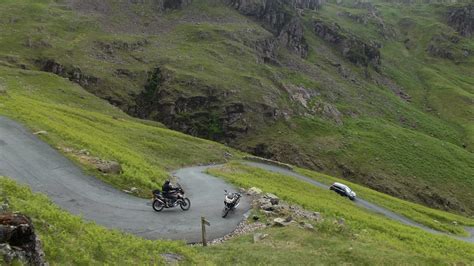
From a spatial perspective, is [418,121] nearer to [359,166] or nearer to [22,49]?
[359,166]

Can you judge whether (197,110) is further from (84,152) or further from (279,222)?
(279,222)

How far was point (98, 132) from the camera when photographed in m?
56.0

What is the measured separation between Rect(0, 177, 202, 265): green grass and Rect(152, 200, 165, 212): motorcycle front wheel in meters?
8.28

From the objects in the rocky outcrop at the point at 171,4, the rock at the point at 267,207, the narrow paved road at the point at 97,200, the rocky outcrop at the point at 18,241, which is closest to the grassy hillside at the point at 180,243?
the rocky outcrop at the point at 18,241

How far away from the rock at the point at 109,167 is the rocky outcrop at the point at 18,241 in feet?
66.6

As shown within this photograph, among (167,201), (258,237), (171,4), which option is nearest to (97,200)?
(167,201)

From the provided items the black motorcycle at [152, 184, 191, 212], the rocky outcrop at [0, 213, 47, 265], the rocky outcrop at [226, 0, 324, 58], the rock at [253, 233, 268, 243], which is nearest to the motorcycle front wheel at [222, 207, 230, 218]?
the black motorcycle at [152, 184, 191, 212]

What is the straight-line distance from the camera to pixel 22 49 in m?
105

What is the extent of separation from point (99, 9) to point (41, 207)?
5393 inches

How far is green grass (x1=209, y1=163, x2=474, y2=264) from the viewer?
26.9 metres

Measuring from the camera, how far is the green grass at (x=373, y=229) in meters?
26.9

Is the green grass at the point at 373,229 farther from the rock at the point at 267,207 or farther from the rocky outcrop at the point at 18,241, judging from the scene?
the rocky outcrop at the point at 18,241

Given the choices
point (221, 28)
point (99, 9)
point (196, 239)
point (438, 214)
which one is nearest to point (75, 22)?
point (99, 9)

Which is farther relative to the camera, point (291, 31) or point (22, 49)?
point (291, 31)
